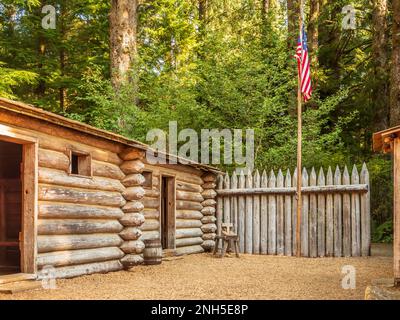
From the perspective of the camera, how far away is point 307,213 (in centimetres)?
1522

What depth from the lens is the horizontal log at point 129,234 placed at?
12195 millimetres

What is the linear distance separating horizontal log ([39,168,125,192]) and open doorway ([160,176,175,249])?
10.1 ft

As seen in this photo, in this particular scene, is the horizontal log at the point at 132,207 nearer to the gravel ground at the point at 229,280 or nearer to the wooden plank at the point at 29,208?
the gravel ground at the point at 229,280

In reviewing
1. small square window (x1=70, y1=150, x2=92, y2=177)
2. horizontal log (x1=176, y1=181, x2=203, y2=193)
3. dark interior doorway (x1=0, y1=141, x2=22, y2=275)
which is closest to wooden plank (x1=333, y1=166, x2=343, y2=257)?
horizontal log (x1=176, y1=181, x2=203, y2=193)

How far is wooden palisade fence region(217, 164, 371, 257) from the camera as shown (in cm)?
1467

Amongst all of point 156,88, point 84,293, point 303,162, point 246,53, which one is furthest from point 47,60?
point 84,293

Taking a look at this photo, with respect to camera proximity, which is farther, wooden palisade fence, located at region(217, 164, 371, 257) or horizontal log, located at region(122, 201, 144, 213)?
wooden palisade fence, located at region(217, 164, 371, 257)

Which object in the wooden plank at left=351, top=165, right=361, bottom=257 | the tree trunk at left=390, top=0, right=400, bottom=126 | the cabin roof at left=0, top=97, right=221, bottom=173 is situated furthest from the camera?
the tree trunk at left=390, top=0, right=400, bottom=126

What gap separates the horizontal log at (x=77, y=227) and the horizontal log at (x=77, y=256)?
0.37m

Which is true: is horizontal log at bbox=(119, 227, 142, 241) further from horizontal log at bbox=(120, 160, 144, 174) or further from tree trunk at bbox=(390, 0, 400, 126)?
tree trunk at bbox=(390, 0, 400, 126)

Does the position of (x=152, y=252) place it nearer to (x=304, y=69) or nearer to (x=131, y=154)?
(x=131, y=154)

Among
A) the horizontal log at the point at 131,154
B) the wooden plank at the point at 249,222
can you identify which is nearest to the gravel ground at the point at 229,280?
the wooden plank at the point at 249,222

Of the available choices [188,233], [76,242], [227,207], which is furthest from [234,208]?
[76,242]

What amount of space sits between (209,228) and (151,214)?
3.55 metres
